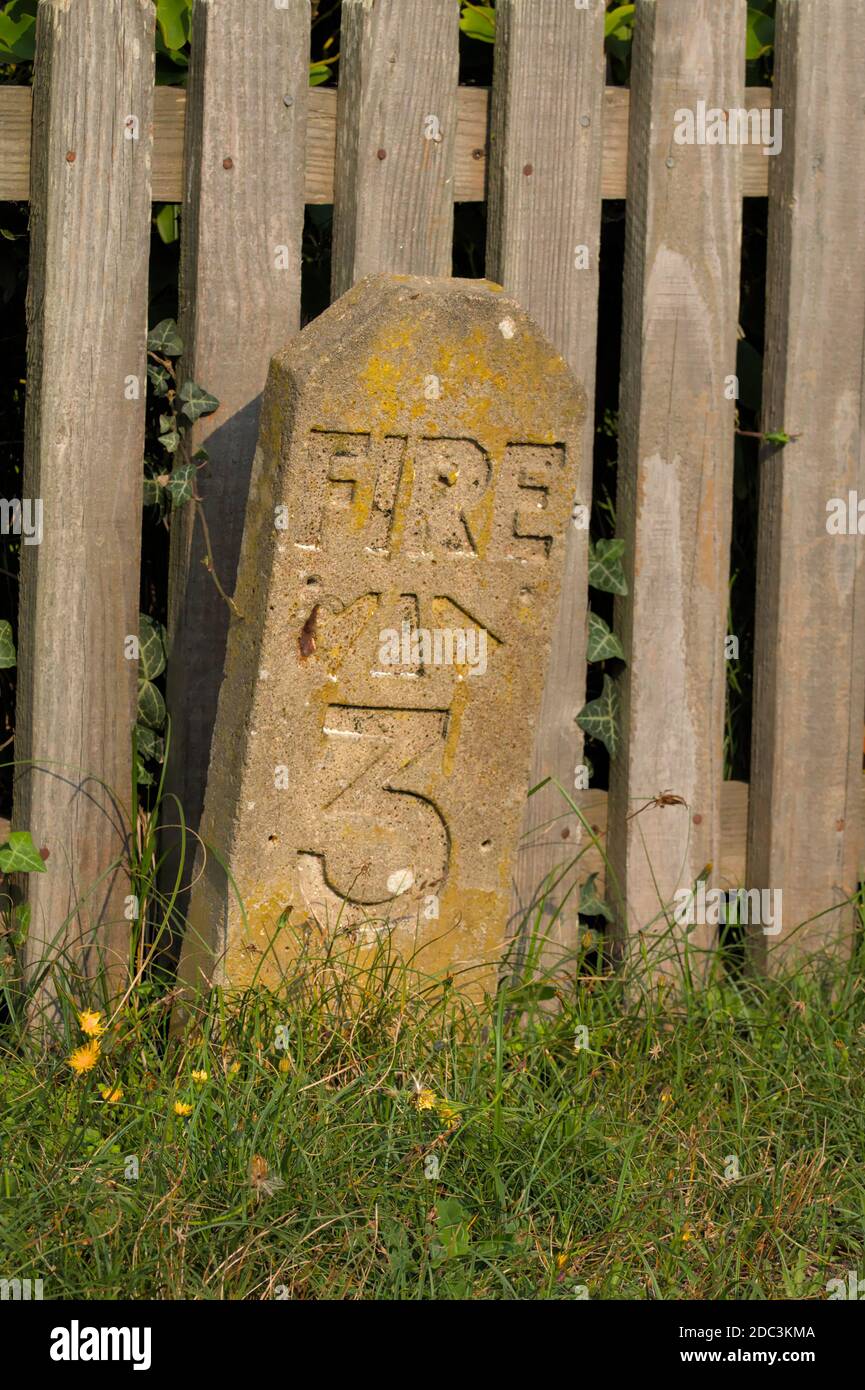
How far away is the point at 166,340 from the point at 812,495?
1498mm

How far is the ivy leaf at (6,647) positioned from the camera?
131 inches

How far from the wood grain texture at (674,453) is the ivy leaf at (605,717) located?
0.08ft

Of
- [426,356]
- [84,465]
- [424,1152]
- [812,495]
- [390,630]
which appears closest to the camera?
[424,1152]

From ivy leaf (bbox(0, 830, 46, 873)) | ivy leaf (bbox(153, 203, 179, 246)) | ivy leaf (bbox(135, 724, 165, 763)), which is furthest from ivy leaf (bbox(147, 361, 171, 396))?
ivy leaf (bbox(0, 830, 46, 873))

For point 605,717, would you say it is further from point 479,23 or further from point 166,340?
point 479,23

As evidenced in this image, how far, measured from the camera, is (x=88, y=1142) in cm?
263

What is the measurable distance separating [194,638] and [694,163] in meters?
1.49

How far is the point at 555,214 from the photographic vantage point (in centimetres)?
340

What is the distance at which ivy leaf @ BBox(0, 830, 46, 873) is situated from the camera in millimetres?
3195

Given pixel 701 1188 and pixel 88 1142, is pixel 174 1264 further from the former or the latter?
pixel 701 1188

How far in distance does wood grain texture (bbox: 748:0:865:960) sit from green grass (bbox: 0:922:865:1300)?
551mm

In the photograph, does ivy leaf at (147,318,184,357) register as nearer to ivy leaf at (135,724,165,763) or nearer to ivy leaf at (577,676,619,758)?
ivy leaf at (135,724,165,763)

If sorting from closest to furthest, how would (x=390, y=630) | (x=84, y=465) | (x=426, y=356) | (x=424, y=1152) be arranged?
1. (x=424, y=1152)
2. (x=426, y=356)
3. (x=390, y=630)
4. (x=84, y=465)

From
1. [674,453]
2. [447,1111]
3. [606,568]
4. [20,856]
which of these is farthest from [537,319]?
[447,1111]
